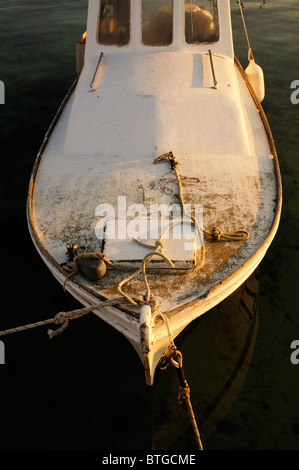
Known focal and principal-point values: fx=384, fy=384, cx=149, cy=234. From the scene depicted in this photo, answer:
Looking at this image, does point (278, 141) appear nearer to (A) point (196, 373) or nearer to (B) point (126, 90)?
(B) point (126, 90)

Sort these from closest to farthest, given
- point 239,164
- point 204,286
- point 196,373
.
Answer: point 204,286, point 196,373, point 239,164

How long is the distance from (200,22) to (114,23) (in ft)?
5.32

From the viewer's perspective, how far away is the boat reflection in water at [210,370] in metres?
4.51

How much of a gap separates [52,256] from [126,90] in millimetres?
3507

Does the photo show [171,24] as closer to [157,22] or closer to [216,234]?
[157,22]

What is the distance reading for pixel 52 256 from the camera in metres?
4.56

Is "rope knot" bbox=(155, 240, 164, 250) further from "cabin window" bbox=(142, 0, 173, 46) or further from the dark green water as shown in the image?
"cabin window" bbox=(142, 0, 173, 46)

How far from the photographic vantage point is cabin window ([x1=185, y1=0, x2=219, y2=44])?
23.4 ft

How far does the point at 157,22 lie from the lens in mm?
7238

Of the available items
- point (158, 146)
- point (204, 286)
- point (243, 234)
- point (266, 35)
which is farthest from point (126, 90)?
point (266, 35)

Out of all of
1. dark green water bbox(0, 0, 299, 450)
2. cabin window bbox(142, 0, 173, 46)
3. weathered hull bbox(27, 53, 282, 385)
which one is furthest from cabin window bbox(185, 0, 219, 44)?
weathered hull bbox(27, 53, 282, 385)

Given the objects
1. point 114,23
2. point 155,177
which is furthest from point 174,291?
point 114,23

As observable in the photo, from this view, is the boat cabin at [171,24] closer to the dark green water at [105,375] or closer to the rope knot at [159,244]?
the dark green water at [105,375]

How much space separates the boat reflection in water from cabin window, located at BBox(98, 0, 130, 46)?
5.19 m
